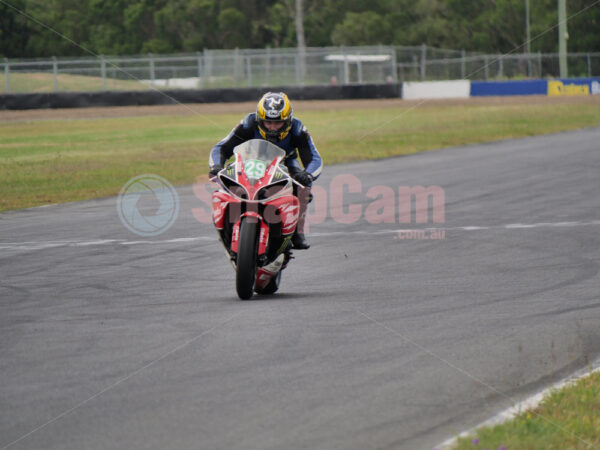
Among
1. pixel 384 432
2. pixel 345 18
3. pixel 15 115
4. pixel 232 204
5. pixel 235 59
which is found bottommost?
pixel 384 432

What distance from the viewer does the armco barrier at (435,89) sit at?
44753 mm

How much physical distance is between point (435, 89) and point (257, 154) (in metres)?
40.4

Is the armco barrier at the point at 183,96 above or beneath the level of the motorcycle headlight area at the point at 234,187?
above

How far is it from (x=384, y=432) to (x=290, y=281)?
4.63 meters

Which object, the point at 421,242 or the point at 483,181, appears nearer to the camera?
the point at 421,242

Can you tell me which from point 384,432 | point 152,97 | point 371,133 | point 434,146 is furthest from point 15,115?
point 384,432

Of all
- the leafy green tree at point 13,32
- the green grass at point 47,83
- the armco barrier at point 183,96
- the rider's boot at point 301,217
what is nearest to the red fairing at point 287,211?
the rider's boot at point 301,217

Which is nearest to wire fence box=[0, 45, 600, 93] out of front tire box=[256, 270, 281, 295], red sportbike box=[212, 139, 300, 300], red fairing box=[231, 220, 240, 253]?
front tire box=[256, 270, 281, 295]

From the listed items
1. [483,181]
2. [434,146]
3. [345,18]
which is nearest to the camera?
[483,181]

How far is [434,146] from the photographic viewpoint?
85.9ft

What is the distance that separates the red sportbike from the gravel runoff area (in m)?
28.8

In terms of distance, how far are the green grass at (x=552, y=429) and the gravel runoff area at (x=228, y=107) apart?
31.8 metres

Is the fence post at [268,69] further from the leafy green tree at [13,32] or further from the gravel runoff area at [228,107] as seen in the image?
the leafy green tree at [13,32]

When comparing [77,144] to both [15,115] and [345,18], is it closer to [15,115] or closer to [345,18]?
[15,115]
